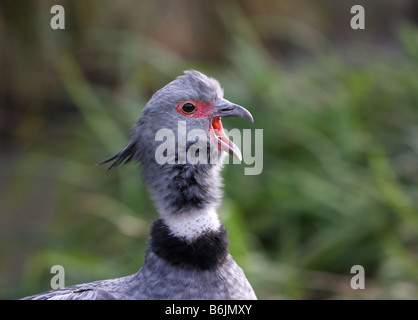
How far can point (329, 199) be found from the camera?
300 centimetres

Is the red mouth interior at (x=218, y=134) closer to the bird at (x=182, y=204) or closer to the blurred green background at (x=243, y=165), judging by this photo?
the bird at (x=182, y=204)

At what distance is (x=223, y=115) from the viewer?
1575 millimetres

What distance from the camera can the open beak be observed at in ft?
5.04

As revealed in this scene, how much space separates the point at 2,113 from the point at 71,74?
138 cm

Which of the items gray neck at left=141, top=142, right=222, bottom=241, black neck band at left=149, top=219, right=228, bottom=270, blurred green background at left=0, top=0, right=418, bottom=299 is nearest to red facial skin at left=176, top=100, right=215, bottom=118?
gray neck at left=141, top=142, right=222, bottom=241

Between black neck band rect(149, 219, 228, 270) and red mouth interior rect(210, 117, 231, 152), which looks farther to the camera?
red mouth interior rect(210, 117, 231, 152)

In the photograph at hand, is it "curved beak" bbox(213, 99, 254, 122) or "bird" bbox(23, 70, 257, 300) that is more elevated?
"curved beak" bbox(213, 99, 254, 122)

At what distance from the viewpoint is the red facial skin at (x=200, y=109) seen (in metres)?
1.52

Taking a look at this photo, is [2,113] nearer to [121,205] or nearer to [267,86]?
[121,205]

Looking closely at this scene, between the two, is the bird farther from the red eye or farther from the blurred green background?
the blurred green background

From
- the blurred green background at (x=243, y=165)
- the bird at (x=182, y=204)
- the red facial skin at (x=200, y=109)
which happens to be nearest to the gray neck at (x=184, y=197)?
the bird at (x=182, y=204)

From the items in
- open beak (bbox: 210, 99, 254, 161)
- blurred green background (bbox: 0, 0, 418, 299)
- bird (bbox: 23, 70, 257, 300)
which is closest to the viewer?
bird (bbox: 23, 70, 257, 300)

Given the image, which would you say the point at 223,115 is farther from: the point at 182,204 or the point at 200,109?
the point at 182,204

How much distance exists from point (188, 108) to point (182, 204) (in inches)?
9.4
